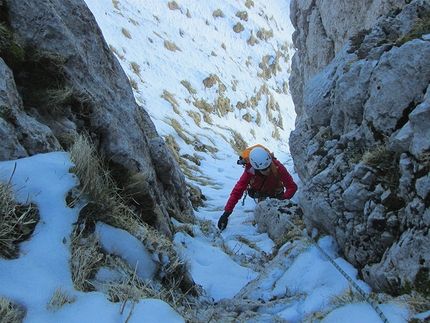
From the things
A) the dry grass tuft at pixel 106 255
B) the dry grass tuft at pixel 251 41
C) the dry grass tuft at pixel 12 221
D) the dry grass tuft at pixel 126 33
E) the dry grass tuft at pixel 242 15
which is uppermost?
the dry grass tuft at pixel 12 221

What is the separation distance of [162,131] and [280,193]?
24.5 feet

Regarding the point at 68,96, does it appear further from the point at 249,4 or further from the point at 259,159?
the point at 249,4

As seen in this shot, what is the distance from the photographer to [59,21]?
12.3ft

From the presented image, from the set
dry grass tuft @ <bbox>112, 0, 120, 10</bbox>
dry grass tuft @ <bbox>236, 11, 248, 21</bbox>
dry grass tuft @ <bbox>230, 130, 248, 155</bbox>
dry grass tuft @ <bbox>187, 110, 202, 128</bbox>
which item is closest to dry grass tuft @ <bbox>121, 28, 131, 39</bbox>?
dry grass tuft @ <bbox>112, 0, 120, 10</bbox>

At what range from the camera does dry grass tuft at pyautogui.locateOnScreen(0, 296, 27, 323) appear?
1.43 meters

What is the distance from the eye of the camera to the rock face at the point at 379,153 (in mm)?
2576

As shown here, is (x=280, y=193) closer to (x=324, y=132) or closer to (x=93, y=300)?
(x=324, y=132)

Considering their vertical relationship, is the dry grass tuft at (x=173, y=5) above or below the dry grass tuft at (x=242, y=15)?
below

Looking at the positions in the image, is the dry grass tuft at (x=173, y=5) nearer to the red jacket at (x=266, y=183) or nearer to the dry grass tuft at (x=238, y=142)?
the dry grass tuft at (x=238, y=142)

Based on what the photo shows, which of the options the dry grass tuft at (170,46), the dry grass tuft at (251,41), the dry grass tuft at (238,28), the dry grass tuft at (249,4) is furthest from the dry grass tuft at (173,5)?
the dry grass tuft at (249,4)

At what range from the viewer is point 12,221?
184cm

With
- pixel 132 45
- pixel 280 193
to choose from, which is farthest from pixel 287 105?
pixel 280 193

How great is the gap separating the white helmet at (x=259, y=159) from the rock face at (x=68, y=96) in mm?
2712

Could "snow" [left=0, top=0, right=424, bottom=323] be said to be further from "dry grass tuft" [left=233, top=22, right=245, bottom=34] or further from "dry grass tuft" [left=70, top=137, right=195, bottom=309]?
"dry grass tuft" [left=233, top=22, right=245, bottom=34]
